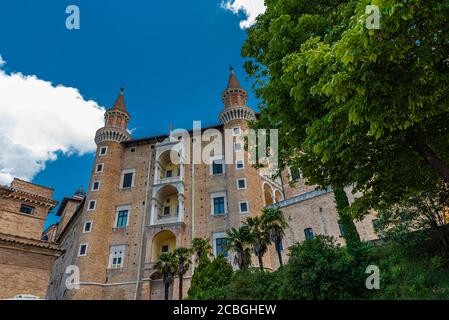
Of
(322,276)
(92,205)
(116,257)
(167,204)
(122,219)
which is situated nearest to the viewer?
(322,276)

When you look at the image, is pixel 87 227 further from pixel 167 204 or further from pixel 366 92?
pixel 366 92

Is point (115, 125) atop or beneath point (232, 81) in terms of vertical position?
beneath

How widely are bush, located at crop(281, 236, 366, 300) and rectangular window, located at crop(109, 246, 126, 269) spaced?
81.4 ft

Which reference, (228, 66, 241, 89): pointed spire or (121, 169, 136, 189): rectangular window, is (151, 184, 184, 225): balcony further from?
(228, 66, 241, 89): pointed spire

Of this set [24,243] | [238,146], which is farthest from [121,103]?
[24,243]

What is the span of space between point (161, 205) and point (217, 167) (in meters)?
8.16

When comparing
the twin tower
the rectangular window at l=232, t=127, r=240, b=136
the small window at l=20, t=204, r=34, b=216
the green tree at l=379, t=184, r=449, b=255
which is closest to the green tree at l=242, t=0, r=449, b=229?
the green tree at l=379, t=184, r=449, b=255

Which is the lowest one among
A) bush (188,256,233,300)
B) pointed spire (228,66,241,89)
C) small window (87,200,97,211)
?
bush (188,256,233,300)

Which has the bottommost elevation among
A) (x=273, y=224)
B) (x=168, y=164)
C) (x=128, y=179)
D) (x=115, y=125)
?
(x=273, y=224)

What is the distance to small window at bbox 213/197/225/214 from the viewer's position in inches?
1356

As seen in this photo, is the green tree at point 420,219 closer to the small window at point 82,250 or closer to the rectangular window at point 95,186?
the small window at point 82,250

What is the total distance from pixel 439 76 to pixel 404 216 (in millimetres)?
10578

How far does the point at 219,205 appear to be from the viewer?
3488 centimetres
